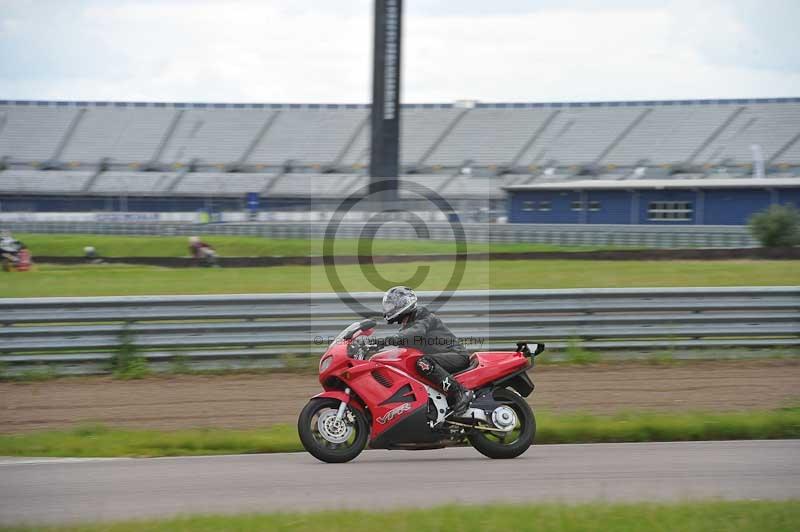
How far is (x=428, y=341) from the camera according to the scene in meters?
7.89

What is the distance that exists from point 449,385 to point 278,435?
1997 millimetres

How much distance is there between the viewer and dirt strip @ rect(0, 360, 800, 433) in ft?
33.3

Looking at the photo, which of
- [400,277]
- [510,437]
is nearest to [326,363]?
[510,437]

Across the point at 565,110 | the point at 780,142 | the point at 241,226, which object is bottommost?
the point at 241,226

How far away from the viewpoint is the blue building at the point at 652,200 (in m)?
39.9

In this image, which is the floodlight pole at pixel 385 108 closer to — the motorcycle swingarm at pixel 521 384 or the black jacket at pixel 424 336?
the motorcycle swingarm at pixel 521 384

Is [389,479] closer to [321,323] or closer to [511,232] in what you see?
[321,323]

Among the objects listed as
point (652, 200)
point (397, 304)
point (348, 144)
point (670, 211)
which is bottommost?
point (397, 304)

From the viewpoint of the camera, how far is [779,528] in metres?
5.33

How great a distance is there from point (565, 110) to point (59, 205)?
117 feet

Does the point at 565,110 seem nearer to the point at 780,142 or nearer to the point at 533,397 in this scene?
the point at 780,142

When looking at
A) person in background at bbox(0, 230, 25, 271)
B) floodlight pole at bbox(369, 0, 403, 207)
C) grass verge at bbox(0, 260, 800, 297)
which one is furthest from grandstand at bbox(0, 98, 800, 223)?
person in background at bbox(0, 230, 25, 271)

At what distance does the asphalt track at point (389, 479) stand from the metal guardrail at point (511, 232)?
77.9ft

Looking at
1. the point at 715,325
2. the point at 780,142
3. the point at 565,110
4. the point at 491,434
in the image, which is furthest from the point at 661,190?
the point at 491,434
